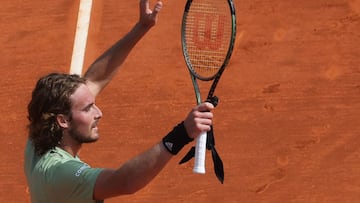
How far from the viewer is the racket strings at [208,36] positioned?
4527mm

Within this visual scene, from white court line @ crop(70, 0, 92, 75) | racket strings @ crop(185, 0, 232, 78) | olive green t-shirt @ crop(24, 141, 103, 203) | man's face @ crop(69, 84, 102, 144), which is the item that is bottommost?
white court line @ crop(70, 0, 92, 75)

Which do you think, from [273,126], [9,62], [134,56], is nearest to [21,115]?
[9,62]

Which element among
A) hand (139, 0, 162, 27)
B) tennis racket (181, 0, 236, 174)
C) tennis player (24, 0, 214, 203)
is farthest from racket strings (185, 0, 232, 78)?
tennis player (24, 0, 214, 203)

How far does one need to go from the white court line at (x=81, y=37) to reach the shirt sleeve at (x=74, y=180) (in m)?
5.08

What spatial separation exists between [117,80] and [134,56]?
1.31 feet

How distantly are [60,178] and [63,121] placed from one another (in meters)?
0.41

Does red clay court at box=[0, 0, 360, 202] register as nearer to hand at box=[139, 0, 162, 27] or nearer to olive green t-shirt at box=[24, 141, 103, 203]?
hand at box=[139, 0, 162, 27]

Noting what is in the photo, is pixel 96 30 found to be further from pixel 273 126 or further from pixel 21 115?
pixel 273 126

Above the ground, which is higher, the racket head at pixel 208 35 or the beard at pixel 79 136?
the beard at pixel 79 136

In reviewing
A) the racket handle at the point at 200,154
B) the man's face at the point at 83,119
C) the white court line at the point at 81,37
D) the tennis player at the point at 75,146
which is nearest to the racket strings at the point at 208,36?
the tennis player at the point at 75,146

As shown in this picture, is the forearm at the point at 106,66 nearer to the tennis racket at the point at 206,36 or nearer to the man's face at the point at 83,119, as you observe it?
the tennis racket at the point at 206,36

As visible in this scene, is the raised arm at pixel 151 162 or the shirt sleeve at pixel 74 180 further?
the shirt sleeve at pixel 74 180

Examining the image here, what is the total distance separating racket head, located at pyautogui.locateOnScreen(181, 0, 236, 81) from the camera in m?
4.52

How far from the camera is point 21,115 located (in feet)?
26.8
